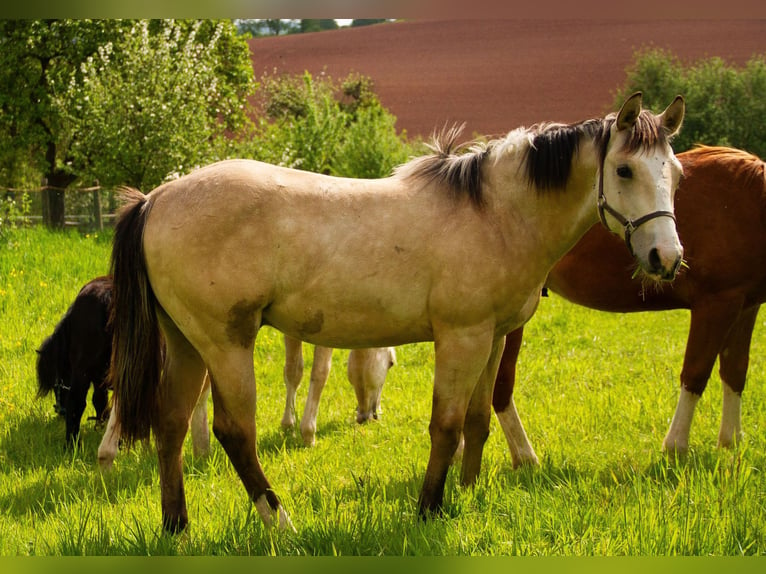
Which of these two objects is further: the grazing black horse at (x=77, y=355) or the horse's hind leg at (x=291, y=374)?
the horse's hind leg at (x=291, y=374)

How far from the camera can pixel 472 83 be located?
4391cm

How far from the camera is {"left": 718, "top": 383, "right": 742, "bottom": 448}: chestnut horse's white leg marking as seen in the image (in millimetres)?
5977

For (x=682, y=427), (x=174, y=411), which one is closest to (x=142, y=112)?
(x=174, y=411)

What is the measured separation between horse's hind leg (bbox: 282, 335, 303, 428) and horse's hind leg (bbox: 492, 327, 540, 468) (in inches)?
87.4

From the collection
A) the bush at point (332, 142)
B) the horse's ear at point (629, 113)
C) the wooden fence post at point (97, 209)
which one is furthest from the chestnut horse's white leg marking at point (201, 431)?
the bush at point (332, 142)

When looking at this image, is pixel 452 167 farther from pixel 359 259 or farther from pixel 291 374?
pixel 291 374

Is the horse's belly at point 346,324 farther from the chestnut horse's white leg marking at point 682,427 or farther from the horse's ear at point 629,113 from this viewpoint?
the chestnut horse's white leg marking at point 682,427

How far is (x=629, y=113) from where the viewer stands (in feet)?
12.9

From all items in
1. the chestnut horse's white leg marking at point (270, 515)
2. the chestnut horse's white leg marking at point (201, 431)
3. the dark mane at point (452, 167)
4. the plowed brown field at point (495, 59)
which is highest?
the plowed brown field at point (495, 59)

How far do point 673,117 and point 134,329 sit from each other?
3.18m

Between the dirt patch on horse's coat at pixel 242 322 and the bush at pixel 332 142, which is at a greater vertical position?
the dirt patch on horse's coat at pixel 242 322

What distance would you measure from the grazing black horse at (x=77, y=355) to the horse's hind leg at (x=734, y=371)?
5.18m

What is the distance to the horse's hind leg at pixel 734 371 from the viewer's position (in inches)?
237

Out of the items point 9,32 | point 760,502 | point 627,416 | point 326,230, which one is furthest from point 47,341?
point 9,32
